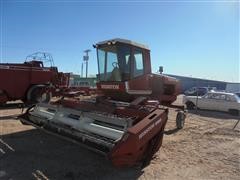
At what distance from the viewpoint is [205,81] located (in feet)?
281

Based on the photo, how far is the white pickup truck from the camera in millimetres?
18719

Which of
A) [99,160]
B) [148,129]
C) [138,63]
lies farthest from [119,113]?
[138,63]

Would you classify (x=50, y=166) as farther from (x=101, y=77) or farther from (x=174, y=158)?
(x=101, y=77)

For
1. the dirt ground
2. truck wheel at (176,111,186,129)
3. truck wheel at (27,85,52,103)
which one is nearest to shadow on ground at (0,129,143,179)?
the dirt ground

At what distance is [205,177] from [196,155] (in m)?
1.59

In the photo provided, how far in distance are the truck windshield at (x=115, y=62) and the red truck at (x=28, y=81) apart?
257 inches

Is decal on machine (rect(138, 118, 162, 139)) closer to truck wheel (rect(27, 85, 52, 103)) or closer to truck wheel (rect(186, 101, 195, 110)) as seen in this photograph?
truck wheel (rect(27, 85, 52, 103))

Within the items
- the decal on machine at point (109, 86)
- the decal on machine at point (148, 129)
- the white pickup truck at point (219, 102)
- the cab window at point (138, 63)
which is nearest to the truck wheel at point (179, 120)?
the cab window at point (138, 63)

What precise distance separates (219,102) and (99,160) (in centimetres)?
1425

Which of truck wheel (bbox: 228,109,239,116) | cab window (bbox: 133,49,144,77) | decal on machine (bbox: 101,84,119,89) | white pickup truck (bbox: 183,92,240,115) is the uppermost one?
cab window (bbox: 133,49,144,77)

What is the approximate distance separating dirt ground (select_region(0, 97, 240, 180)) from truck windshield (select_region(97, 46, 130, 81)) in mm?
2526

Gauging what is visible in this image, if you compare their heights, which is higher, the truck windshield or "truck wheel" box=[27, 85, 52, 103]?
the truck windshield

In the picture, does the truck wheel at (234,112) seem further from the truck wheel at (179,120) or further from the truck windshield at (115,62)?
the truck windshield at (115,62)

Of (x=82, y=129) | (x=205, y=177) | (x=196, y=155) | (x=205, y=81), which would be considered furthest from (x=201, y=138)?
(x=205, y=81)
